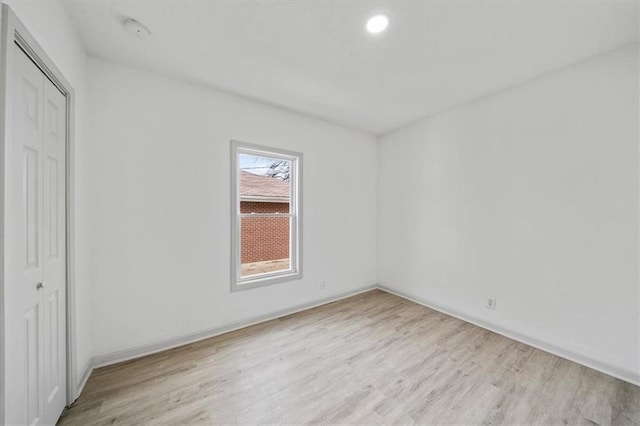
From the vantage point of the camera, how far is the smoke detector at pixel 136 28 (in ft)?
5.63

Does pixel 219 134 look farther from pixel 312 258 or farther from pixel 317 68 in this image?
pixel 312 258

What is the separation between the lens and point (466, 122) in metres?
2.98

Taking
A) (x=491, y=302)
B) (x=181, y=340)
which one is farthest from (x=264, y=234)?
(x=491, y=302)

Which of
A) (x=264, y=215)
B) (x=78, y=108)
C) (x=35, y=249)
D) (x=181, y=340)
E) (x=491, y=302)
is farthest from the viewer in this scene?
(x=264, y=215)

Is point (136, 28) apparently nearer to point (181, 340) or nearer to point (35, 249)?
point (35, 249)

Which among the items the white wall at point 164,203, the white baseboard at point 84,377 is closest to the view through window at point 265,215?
the white wall at point 164,203

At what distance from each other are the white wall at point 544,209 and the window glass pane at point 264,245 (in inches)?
78.1

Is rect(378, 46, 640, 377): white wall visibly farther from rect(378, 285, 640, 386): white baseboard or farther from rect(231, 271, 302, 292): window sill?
rect(231, 271, 302, 292): window sill

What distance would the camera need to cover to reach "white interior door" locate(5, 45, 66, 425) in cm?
110

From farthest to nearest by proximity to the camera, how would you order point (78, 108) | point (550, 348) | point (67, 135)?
point (550, 348) → point (78, 108) → point (67, 135)

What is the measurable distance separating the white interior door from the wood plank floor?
0.48 metres

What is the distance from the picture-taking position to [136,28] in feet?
5.75

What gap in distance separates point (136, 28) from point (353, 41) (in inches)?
62.9

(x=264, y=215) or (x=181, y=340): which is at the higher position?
(x=264, y=215)
